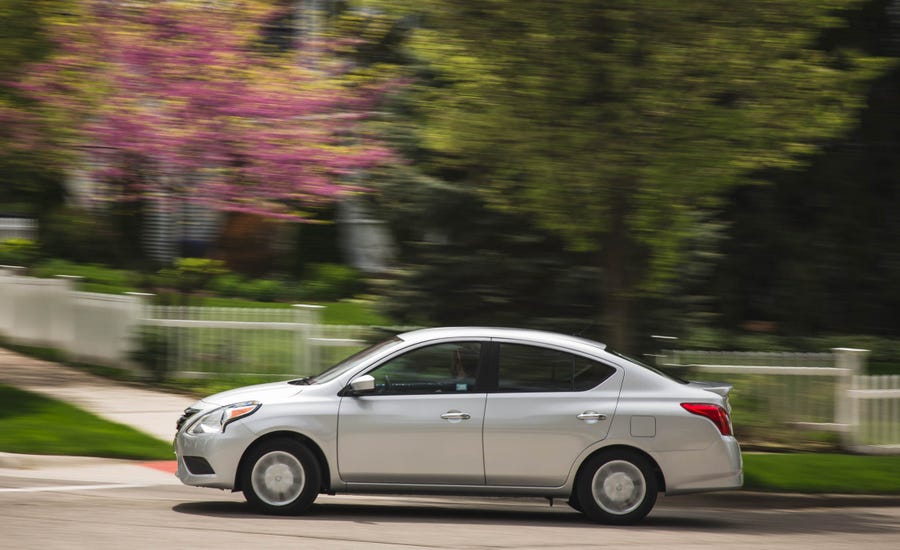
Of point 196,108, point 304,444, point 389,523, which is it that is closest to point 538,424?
point 389,523

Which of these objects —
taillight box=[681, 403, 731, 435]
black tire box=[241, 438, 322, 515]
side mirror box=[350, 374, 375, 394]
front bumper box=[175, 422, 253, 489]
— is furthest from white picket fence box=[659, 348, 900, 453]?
front bumper box=[175, 422, 253, 489]

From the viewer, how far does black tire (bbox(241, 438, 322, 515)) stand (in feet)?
28.3

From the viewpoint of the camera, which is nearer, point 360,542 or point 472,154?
point 360,542

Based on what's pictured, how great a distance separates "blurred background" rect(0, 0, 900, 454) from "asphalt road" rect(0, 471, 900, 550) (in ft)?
9.48

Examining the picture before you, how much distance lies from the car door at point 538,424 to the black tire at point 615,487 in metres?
0.17

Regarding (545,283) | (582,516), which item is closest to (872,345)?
(545,283)

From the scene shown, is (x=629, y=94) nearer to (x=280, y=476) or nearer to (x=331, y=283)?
(x=280, y=476)

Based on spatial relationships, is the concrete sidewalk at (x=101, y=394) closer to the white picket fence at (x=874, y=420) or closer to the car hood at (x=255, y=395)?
the car hood at (x=255, y=395)

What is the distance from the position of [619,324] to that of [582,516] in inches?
124

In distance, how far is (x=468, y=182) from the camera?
14.7 metres

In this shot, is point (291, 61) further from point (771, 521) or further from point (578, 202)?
point (771, 521)

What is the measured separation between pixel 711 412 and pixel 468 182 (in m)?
6.49

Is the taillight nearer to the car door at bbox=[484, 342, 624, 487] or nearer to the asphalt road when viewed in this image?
the car door at bbox=[484, 342, 624, 487]

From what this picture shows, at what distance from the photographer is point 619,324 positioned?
473 inches
